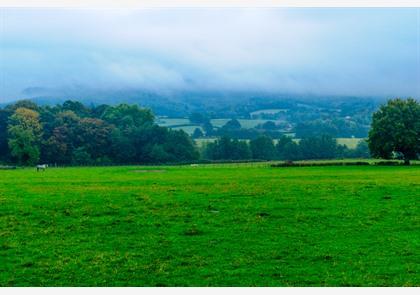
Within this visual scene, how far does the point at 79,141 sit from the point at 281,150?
4358cm

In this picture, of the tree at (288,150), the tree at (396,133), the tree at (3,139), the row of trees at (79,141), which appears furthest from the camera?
the tree at (288,150)

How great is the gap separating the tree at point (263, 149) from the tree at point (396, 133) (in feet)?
123

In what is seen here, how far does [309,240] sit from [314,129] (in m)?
154

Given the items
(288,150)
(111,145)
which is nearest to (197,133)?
(111,145)

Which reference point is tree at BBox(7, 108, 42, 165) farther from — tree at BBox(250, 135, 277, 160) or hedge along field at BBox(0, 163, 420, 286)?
hedge along field at BBox(0, 163, 420, 286)

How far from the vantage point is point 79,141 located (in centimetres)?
11756

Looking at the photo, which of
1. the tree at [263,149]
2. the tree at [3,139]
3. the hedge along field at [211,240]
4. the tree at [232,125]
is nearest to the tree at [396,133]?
the tree at [263,149]

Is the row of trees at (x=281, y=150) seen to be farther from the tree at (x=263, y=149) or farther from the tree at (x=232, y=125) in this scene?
the tree at (x=232, y=125)

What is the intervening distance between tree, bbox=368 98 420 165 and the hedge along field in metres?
52.2

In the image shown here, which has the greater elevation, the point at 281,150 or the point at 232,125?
the point at 232,125

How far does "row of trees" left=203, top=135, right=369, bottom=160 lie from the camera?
383 feet

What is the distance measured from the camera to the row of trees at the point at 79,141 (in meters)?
112

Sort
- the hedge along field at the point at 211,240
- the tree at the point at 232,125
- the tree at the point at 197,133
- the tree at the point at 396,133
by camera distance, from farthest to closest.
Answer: the tree at the point at 232,125, the tree at the point at 197,133, the tree at the point at 396,133, the hedge along field at the point at 211,240

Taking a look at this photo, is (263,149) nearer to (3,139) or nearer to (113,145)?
(113,145)
